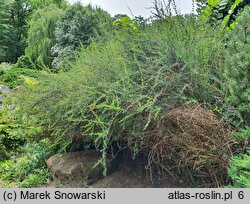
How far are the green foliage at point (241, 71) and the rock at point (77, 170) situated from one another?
1.81m

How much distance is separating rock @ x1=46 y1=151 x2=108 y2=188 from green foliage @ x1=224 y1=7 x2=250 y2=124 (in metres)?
1.81

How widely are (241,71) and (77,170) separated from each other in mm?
2167

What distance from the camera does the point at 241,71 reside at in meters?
3.12

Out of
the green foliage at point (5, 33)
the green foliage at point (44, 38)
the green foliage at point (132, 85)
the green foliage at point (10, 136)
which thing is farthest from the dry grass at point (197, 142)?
the green foliage at point (5, 33)

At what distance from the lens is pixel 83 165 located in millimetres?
4207

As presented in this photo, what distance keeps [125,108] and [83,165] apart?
1095 millimetres

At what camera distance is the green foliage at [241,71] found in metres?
3.08

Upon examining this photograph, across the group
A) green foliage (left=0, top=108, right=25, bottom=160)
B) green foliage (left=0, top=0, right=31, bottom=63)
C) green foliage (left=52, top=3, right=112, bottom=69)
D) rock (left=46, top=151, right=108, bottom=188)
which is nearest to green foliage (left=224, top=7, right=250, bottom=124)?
rock (left=46, top=151, right=108, bottom=188)

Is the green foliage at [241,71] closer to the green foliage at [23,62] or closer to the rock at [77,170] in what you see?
the rock at [77,170]

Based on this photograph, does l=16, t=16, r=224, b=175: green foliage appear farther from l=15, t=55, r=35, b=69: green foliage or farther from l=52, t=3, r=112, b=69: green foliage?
l=52, t=3, r=112, b=69: green foliage

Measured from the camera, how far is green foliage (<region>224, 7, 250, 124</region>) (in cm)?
308

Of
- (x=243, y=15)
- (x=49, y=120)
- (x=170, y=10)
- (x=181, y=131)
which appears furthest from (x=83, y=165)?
(x=243, y=15)

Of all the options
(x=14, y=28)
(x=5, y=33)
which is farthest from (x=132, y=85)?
(x=14, y=28)

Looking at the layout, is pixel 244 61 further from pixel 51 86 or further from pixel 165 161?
pixel 51 86
